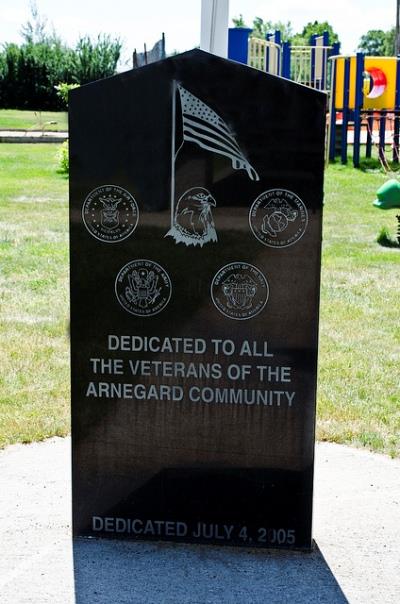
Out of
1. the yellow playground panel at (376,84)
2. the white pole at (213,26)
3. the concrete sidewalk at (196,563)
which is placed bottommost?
the concrete sidewalk at (196,563)

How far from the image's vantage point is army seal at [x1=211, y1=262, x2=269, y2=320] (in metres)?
3.46

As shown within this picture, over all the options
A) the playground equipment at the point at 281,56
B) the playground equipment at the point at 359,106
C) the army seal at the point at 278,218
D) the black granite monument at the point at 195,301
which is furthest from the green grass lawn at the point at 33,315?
the playground equipment at the point at 359,106

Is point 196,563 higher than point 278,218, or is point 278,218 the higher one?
point 278,218

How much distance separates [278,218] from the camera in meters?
3.40

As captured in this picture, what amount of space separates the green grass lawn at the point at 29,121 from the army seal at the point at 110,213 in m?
26.6

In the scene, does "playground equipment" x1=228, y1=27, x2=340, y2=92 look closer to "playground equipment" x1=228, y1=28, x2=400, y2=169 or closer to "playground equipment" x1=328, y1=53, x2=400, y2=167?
"playground equipment" x1=228, y1=28, x2=400, y2=169

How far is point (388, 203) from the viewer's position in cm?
1168

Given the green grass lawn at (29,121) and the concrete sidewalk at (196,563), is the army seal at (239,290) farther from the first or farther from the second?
the green grass lawn at (29,121)

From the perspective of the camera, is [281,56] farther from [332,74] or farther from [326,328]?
[326,328]

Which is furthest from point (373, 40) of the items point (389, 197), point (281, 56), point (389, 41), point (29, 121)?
point (389, 197)

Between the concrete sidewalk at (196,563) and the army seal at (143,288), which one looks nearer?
the concrete sidewalk at (196,563)

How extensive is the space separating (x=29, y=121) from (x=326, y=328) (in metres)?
33.2

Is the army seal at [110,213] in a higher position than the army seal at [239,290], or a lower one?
higher

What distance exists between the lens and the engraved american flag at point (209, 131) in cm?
335
